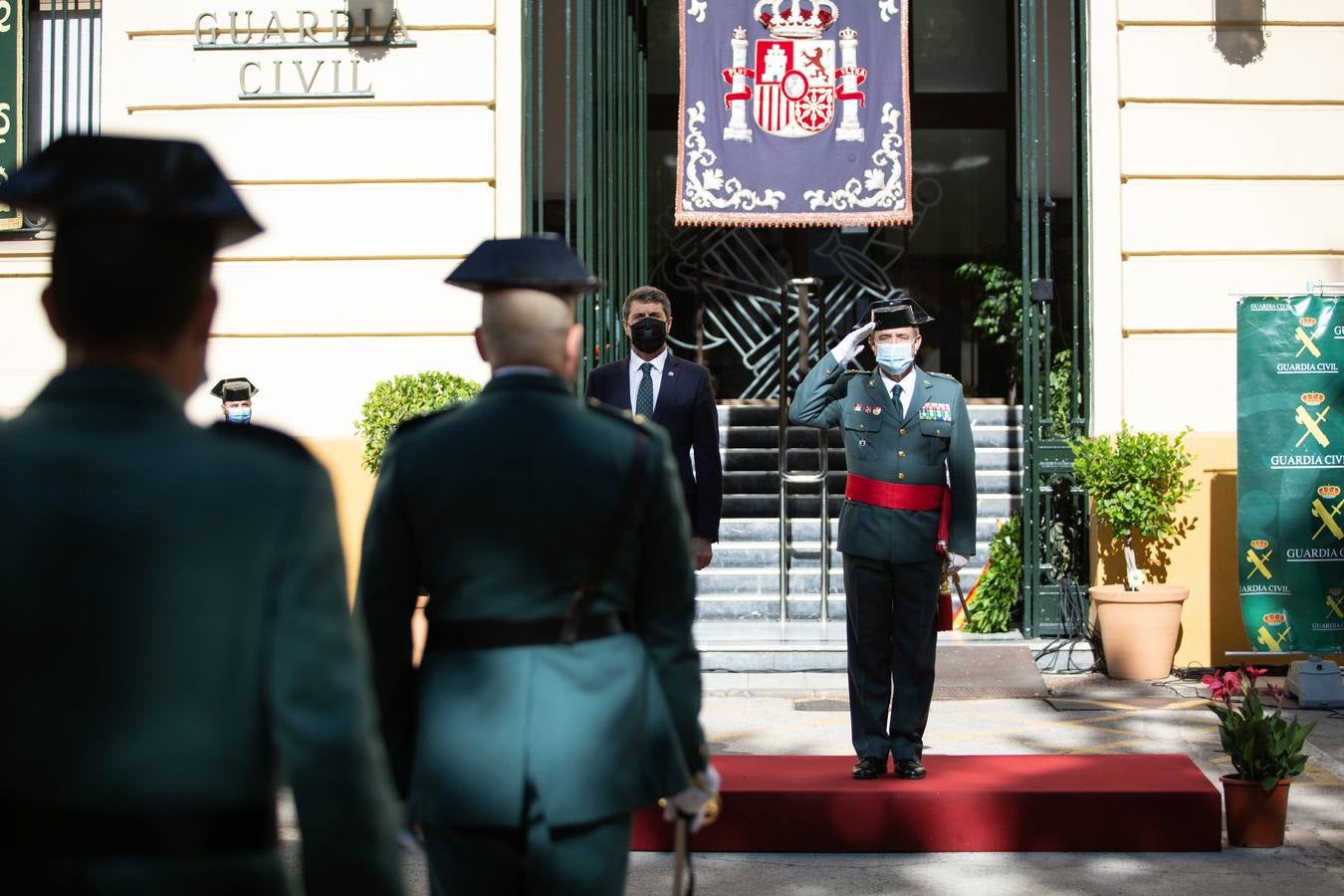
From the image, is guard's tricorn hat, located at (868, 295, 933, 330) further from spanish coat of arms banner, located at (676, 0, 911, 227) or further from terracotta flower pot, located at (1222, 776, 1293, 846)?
spanish coat of arms banner, located at (676, 0, 911, 227)

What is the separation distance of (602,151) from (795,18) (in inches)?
61.7

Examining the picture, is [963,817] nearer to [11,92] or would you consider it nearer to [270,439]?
[270,439]

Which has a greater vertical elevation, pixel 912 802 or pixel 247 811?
pixel 247 811

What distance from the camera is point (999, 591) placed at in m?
10.5

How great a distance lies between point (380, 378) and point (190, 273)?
8.63 meters

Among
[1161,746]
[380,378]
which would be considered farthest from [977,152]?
[1161,746]

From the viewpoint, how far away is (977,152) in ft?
48.8

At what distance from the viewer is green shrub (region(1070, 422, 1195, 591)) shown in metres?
9.66

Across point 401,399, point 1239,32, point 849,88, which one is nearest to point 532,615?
point 401,399

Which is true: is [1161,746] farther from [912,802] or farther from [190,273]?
[190,273]

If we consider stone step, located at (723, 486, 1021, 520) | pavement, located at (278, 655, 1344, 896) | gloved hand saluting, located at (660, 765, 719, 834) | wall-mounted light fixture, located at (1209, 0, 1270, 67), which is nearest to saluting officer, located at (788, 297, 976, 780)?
pavement, located at (278, 655, 1344, 896)

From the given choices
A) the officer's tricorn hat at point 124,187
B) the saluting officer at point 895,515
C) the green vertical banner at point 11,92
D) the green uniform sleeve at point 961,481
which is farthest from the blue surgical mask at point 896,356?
the green vertical banner at point 11,92

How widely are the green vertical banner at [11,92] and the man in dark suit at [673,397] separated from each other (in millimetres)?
5375

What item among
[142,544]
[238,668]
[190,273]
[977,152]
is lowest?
→ [238,668]
